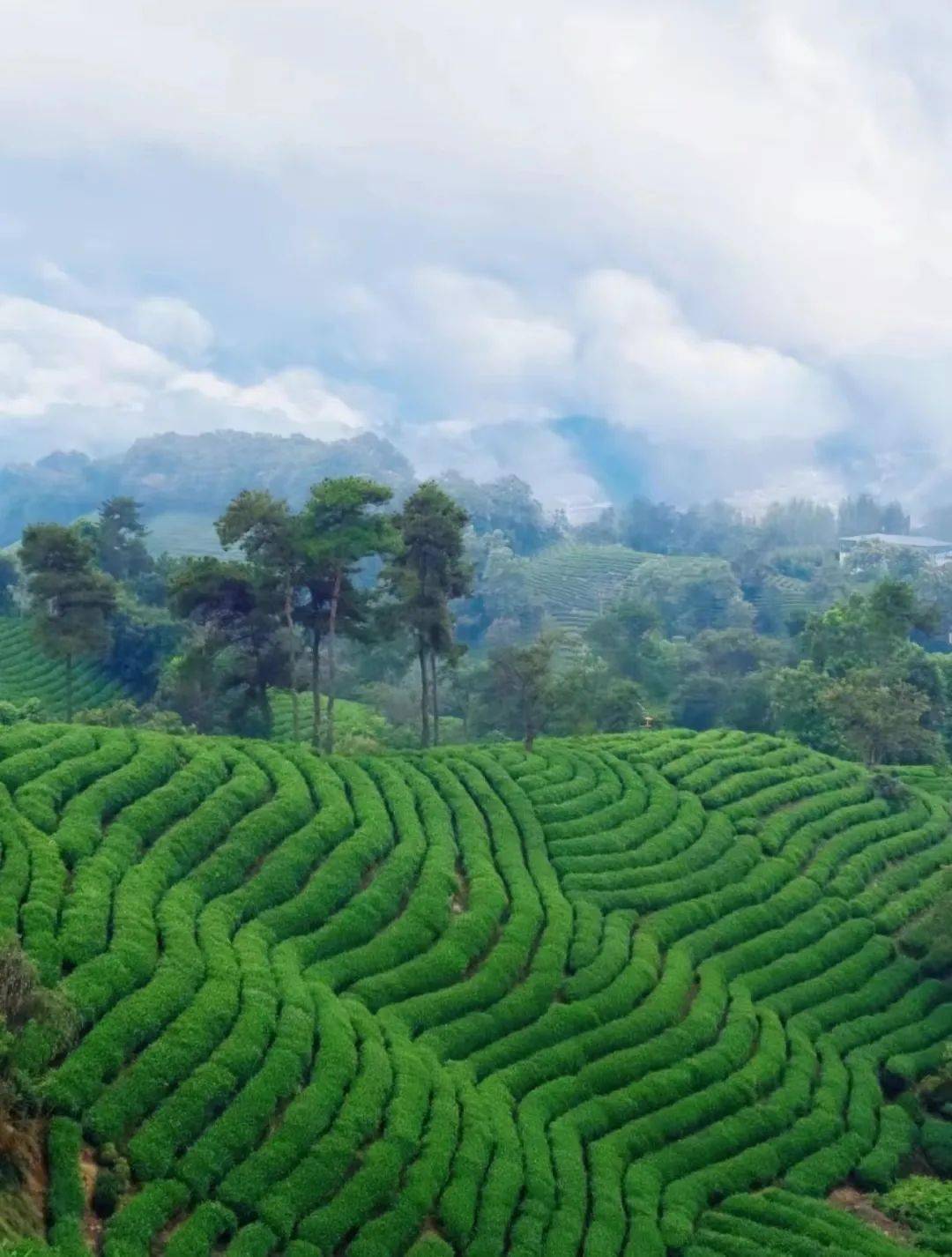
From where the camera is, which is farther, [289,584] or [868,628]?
[868,628]

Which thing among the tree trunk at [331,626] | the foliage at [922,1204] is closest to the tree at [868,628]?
the tree trunk at [331,626]

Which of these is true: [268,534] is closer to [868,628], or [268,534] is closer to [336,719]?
[336,719]

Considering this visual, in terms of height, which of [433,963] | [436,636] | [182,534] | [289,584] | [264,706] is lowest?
[433,963]

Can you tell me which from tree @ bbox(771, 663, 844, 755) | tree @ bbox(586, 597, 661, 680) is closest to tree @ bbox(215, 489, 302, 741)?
tree @ bbox(771, 663, 844, 755)

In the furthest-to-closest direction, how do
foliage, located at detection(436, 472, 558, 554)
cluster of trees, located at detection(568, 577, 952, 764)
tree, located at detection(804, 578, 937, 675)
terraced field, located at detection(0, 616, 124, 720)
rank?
foliage, located at detection(436, 472, 558, 554)
tree, located at detection(804, 578, 937, 675)
terraced field, located at detection(0, 616, 124, 720)
cluster of trees, located at detection(568, 577, 952, 764)

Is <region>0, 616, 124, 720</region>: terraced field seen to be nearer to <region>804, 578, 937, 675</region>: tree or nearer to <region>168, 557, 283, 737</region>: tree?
<region>168, 557, 283, 737</region>: tree

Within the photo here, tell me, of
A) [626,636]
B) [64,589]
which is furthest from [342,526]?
[626,636]
